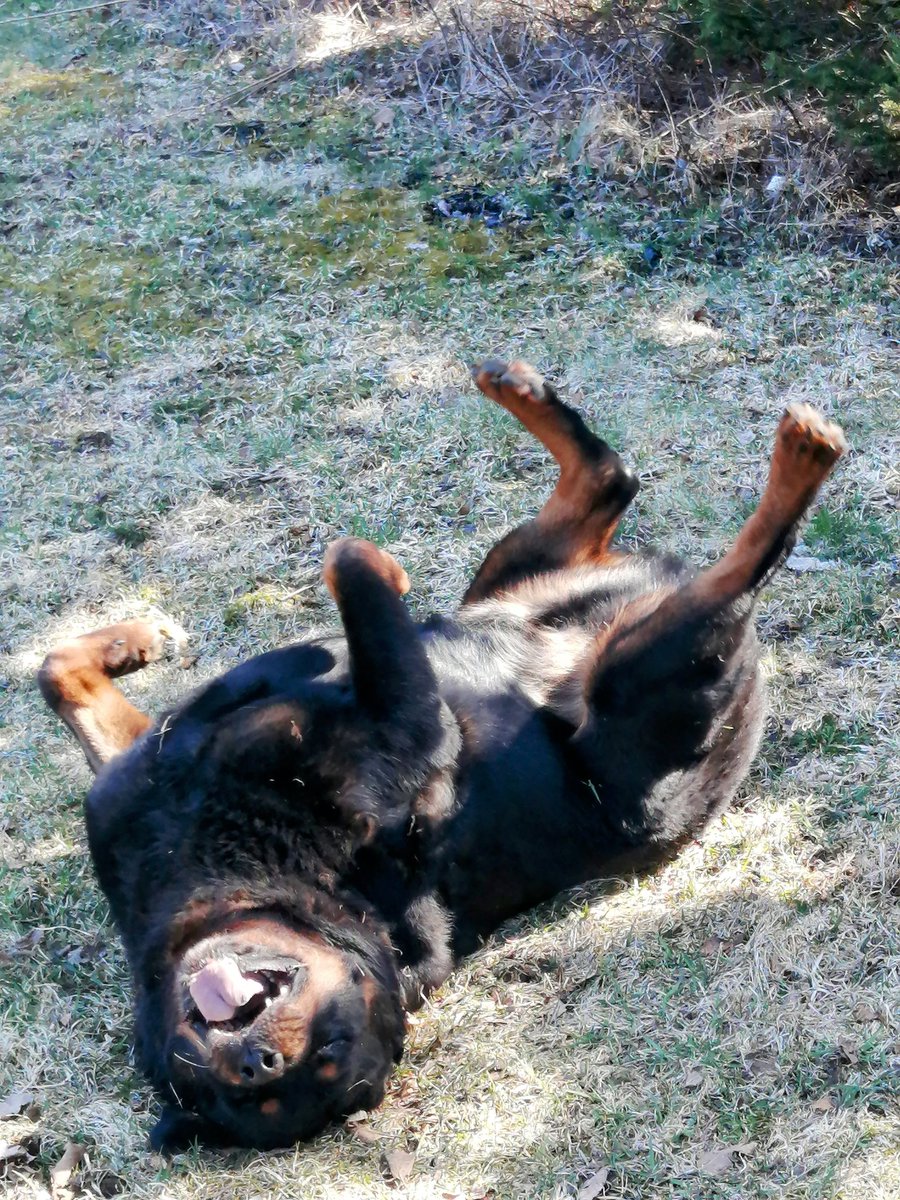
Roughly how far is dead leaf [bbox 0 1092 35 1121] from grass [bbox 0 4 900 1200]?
0.03m

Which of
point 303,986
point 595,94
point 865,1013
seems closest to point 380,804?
point 303,986

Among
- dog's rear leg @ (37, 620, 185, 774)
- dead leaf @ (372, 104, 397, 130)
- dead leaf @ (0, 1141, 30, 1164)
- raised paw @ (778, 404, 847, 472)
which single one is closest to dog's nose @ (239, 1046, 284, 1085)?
dead leaf @ (0, 1141, 30, 1164)

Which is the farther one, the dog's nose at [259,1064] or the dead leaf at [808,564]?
the dead leaf at [808,564]

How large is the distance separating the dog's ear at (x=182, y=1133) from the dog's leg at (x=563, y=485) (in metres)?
2.01

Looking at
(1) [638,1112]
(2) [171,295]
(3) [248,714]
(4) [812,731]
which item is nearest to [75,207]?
(2) [171,295]

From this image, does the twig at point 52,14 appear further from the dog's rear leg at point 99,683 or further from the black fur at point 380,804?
the black fur at point 380,804

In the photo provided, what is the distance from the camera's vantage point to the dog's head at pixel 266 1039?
284cm

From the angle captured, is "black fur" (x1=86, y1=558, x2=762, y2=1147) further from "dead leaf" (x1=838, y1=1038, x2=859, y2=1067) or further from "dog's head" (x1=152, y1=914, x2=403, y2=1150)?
"dead leaf" (x1=838, y1=1038, x2=859, y2=1067)

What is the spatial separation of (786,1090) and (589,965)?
660 mm

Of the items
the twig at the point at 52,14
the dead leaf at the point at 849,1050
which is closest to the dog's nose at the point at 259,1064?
the dead leaf at the point at 849,1050

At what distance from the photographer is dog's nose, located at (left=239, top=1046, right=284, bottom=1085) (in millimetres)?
2764

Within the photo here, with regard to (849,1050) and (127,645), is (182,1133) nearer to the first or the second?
(127,645)

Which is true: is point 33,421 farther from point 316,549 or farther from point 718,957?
point 718,957

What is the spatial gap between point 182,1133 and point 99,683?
4.85ft
